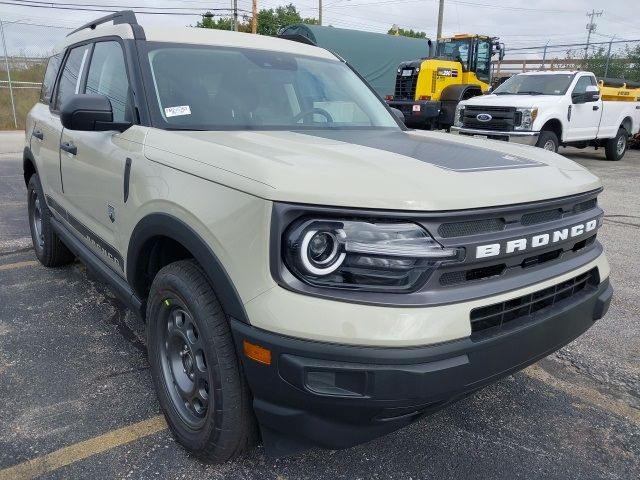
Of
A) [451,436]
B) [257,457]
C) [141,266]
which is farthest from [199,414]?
[451,436]

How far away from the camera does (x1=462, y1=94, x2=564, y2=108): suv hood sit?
11.3 metres

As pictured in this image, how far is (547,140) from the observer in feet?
38.1

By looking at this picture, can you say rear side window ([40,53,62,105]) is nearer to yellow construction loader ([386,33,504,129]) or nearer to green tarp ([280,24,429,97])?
yellow construction loader ([386,33,504,129])

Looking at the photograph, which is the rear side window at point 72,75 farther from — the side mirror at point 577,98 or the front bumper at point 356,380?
the side mirror at point 577,98

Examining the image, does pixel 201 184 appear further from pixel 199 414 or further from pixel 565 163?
pixel 565 163

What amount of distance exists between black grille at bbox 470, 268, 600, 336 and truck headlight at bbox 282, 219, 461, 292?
26 cm

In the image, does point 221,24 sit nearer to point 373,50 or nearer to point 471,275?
point 373,50

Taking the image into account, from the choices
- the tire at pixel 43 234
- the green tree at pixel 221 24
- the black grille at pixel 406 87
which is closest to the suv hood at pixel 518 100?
the black grille at pixel 406 87

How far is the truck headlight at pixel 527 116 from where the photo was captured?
11094 mm

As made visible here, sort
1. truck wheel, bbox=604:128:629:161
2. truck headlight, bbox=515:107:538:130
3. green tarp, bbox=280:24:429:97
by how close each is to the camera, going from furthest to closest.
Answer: green tarp, bbox=280:24:429:97
truck wheel, bbox=604:128:629:161
truck headlight, bbox=515:107:538:130

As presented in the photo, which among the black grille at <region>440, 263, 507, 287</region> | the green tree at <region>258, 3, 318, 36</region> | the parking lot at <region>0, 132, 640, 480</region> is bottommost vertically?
the parking lot at <region>0, 132, 640, 480</region>

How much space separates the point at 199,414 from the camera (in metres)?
2.37

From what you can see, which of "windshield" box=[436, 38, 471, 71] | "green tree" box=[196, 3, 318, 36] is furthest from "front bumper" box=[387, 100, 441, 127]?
"green tree" box=[196, 3, 318, 36]

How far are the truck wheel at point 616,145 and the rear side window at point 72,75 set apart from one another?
13761 mm
